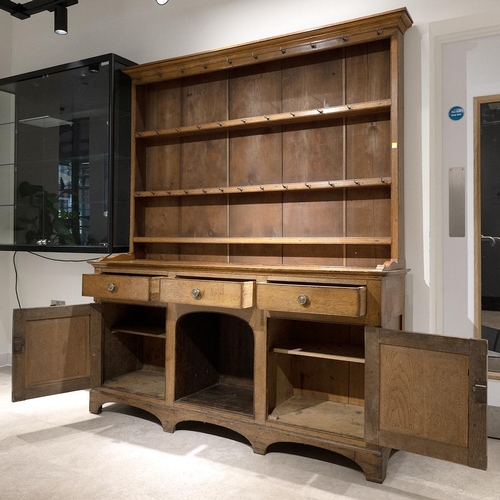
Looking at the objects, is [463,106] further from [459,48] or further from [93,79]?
[93,79]

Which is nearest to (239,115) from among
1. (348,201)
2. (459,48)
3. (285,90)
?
(285,90)

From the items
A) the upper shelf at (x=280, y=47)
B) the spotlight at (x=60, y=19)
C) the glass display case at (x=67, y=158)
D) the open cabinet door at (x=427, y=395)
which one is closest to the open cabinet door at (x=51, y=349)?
the glass display case at (x=67, y=158)

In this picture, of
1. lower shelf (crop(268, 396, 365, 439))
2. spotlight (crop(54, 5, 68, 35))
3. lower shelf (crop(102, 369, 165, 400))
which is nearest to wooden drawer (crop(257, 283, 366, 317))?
lower shelf (crop(268, 396, 365, 439))

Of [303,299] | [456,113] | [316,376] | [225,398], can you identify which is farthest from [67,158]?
[456,113]

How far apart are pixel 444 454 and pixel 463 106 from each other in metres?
1.64

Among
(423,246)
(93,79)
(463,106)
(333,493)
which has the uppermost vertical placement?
(93,79)

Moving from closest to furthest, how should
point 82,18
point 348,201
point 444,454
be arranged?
point 444,454 → point 348,201 → point 82,18

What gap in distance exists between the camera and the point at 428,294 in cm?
245

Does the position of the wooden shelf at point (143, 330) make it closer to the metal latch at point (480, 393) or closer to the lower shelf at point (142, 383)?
the lower shelf at point (142, 383)

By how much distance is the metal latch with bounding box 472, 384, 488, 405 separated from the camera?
1.71 m

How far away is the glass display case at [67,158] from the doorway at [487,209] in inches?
81.7

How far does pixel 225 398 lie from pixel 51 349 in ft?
3.12

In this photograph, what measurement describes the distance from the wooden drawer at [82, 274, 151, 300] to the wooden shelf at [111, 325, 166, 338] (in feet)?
0.95

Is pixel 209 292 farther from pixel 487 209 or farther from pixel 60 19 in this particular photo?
pixel 60 19
